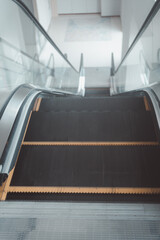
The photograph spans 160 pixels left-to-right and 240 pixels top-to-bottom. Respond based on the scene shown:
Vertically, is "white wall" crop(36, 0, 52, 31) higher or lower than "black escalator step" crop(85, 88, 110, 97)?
higher

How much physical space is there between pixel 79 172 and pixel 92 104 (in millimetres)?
1590

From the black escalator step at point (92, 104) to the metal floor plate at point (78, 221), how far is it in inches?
68.0

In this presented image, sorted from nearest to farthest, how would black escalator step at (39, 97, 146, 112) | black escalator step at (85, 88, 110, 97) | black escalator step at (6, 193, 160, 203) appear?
black escalator step at (6, 193, 160, 203) < black escalator step at (39, 97, 146, 112) < black escalator step at (85, 88, 110, 97)

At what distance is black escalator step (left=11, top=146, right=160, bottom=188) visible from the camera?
5.08 feet

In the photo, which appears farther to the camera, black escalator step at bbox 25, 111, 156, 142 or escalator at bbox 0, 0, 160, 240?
black escalator step at bbox 25, 111, 156, 142

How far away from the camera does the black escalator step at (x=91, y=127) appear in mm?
2010

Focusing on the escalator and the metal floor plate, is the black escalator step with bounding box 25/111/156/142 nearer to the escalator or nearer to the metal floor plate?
the escalator

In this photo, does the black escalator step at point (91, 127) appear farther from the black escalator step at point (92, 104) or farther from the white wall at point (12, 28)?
the white wall at point (12, 28)

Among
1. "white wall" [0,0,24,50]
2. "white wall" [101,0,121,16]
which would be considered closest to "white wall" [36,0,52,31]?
"white wall" [101,0,121,16]

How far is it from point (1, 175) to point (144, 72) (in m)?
2.96

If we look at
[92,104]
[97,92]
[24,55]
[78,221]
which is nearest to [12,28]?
[24,55]

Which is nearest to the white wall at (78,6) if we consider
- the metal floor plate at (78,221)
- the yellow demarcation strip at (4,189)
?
the yellow demarcation strip at (4,189)

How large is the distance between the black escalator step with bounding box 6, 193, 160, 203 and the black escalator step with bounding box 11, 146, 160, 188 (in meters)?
0.07

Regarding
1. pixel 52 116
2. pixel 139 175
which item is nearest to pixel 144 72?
pixel 52 116
